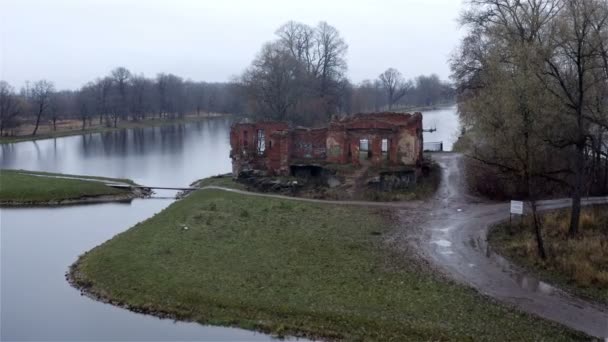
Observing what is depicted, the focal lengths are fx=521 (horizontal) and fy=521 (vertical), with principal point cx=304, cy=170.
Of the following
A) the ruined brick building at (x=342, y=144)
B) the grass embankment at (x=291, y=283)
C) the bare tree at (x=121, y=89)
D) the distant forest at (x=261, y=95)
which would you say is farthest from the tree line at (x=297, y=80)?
the bare tree at (x=121, y=89)

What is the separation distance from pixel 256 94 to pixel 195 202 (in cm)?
2382

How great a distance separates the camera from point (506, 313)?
41.3ft

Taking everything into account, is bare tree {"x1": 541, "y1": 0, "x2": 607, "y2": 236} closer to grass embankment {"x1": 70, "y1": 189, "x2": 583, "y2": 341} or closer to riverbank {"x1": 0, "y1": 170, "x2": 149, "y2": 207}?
grass embankment {"x1": 70, "y1": 189, "x2": 583, "y2": 341}

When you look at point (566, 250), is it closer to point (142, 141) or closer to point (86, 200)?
point (86, 200)

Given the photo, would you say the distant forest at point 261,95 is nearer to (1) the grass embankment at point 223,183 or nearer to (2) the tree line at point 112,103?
(2) the tree line at point 112,103

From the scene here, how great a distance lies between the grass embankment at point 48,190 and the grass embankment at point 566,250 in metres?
22.0

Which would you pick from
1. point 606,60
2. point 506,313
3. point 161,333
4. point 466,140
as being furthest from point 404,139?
point 161,333

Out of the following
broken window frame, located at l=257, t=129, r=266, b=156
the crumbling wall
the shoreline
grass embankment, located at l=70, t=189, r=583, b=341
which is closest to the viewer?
grass embankment, located at l=70, t=189, r=583, b=341

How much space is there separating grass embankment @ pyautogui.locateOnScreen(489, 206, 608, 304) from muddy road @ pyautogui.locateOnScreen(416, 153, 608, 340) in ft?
1.77

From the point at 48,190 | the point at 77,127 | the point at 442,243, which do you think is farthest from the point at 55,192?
the point at 77,127

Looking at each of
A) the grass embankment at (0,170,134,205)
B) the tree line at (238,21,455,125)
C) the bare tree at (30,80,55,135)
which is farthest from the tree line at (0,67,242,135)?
the grass embankment at (0,170,134,205)

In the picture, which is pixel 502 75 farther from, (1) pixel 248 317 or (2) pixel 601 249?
(1) pixel 248 317

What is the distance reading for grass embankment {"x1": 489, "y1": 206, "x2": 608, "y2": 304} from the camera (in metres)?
14.3

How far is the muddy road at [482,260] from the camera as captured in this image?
12609 millimetres
